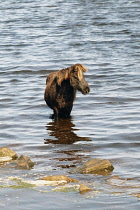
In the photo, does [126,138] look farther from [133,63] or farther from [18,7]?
[18,7]

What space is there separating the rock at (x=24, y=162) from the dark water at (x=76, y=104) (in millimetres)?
138

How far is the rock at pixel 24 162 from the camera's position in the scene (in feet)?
29.3

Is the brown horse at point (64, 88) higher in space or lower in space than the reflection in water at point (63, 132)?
higher

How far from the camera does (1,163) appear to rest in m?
9.16

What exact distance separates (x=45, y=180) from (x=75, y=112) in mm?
5391

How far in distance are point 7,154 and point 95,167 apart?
1629 millimetres

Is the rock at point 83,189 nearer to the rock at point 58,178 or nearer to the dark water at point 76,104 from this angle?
the dark water at point 76,104

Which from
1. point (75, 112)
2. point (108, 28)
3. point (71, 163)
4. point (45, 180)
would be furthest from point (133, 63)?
point (45, 180)

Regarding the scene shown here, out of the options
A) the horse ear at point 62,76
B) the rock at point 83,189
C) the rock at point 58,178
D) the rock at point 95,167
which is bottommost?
the rock at point 95,167

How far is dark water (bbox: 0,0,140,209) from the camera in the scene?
762 centimetres

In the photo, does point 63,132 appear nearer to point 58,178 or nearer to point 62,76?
point 62,76

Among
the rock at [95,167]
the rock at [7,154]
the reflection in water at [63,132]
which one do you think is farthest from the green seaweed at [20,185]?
the reflection in water at [63,132]

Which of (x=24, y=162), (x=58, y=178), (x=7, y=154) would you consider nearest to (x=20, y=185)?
(x=58, y=178)

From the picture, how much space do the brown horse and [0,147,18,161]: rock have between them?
2.95 metres
